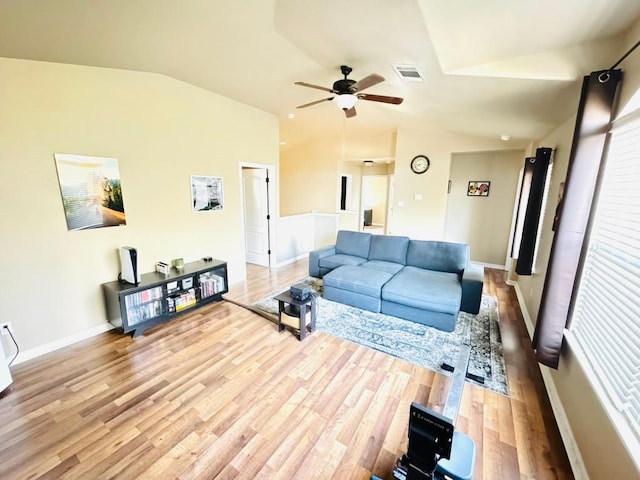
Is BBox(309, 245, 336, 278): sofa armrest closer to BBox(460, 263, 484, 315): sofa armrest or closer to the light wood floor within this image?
the light wood floor

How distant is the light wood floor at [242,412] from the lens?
1556 mm

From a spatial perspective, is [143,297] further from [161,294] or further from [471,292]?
[471,292]

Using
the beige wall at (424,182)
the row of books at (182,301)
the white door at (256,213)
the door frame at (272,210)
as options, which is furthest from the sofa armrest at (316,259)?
the beige wall at (424,182)

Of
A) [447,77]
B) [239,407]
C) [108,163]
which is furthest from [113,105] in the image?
[447,77]

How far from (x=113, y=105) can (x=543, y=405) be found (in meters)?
4.76

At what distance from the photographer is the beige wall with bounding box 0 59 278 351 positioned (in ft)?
7.50

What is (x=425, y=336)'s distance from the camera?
2.86 m

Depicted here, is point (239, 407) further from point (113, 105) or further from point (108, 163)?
point (113, 105)

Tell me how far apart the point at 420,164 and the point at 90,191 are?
17.6 ft

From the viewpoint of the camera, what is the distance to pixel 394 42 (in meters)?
2.13

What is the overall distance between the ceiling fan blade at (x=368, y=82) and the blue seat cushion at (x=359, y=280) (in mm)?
2204

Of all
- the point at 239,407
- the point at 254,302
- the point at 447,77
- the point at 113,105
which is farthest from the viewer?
the point at 254,302

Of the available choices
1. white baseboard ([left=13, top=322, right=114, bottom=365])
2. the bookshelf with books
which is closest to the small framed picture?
the bookshelf with books

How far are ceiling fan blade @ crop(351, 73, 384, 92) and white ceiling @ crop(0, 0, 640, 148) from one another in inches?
7.1
